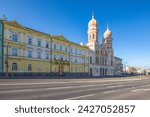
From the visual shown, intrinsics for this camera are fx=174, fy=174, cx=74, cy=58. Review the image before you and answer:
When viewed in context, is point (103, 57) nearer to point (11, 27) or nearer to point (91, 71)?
point (91, 71)

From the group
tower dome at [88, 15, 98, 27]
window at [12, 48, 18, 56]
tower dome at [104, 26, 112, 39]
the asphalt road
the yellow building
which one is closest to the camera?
the asphalt road

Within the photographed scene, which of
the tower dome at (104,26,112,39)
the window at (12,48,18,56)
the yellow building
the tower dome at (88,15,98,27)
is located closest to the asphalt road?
the yellow building

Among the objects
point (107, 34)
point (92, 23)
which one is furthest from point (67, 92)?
point (107, 34)

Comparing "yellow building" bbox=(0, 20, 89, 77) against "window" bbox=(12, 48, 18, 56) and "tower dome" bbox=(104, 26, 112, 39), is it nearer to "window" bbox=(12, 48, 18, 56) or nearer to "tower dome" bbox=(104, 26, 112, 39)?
"window" bbox=(12, 48, 18, 56)

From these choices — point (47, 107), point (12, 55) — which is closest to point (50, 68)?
point (12, 55)

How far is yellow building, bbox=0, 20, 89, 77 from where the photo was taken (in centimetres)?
3600

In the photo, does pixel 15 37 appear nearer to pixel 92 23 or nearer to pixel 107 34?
pixel 92 23

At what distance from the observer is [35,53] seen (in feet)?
142

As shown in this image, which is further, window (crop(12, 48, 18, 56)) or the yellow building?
window (crop(12, 48, 18, 56))

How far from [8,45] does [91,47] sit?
4078 cm

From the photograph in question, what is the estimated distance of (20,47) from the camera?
3906 centimetres

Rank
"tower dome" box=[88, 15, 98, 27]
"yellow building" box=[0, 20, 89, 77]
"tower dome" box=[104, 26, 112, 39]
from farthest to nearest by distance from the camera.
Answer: "tower dome" box=[104, 26, 112, 39], "tower dome" box=[88, 15, 98, 27], "yellow building" box=[0, 20, 89, 77]

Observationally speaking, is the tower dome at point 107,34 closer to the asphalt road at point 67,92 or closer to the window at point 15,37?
the window at point 15,37

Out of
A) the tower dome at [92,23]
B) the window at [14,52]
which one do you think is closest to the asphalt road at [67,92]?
the window at [14,52]
